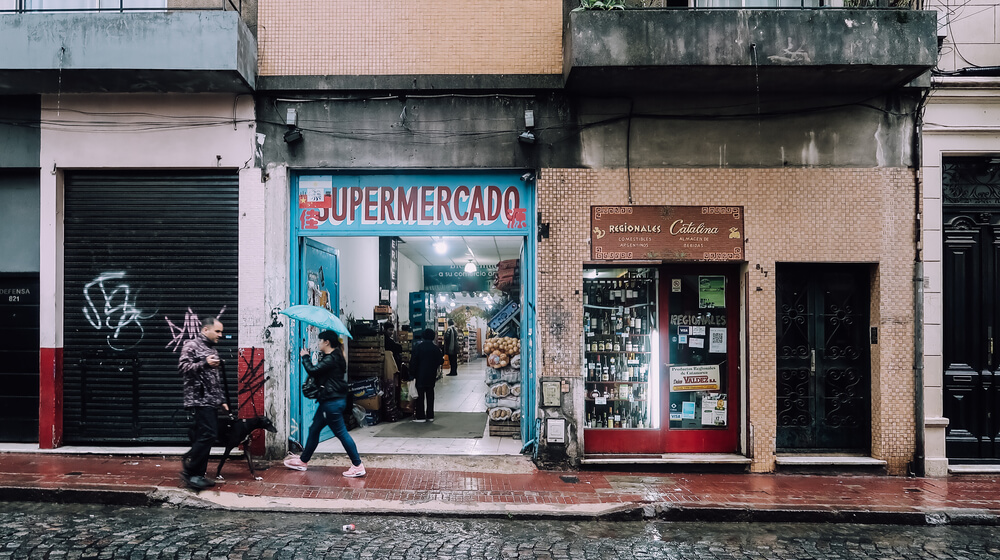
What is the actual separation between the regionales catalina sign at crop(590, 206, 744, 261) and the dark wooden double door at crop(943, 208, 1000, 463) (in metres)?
2.99

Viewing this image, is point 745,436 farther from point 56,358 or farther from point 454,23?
point 56,358

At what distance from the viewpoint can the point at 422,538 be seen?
5.53m

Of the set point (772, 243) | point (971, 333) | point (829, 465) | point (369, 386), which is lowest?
point (829, 465)

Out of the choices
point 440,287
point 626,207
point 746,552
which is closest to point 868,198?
point 626,207

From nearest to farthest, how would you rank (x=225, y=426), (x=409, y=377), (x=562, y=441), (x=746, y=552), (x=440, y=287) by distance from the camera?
(x=746, y=552) < (x=225, y=426) < (x=562, y=441) < (x=409, y=377) < (x=440, y=287)

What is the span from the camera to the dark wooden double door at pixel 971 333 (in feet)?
26.6

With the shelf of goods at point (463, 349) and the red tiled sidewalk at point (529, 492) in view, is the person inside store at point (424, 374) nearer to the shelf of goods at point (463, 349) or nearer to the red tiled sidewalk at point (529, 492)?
the red tiled sidewalk at point (529, 492)

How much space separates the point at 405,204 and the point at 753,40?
191 inches

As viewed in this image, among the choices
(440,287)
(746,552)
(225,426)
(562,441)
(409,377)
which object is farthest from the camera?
(440,287)

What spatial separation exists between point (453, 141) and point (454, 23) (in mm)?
1642

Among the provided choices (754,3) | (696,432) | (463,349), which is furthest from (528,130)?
(463,349)

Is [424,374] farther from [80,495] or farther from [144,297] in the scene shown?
[80,495]

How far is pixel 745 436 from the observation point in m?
8.09

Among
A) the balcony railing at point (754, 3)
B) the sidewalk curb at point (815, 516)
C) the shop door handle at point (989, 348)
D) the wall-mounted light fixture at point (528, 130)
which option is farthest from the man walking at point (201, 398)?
the shop door handle at point (989, 348)
